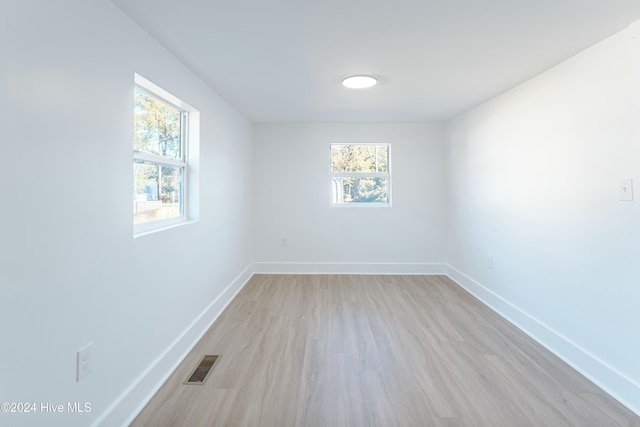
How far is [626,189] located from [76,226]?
2.97 meters

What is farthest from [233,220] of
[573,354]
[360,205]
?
[573,354]

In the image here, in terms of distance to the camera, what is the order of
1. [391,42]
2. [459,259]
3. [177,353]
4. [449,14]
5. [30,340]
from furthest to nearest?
[459,259], [177,353], [391,42], [449,14], [30,340]

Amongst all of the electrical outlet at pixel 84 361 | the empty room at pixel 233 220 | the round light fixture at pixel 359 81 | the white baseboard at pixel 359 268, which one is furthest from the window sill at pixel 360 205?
the electrical outlet at pixel 84 361

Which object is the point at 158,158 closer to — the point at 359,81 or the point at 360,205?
the point at 359,81

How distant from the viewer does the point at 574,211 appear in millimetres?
2209

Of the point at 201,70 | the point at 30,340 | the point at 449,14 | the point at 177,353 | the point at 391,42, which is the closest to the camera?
the point at 30,340

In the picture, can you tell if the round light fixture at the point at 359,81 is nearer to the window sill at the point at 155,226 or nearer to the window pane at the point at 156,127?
the window pane at the point at 156,127

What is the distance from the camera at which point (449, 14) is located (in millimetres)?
1700

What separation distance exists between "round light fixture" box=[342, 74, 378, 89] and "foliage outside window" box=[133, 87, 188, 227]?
144 cm

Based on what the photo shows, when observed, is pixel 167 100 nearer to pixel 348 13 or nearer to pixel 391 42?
pixel 348 13

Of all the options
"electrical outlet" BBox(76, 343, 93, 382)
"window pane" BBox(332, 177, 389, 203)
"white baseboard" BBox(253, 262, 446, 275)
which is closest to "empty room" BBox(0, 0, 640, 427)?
"electrical outlet" BBox(76, 343, 93, 382)

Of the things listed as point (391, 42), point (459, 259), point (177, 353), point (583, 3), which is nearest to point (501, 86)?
point (583, 3)

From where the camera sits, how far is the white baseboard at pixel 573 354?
1783mm

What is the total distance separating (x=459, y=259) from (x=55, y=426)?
13.6 ft
